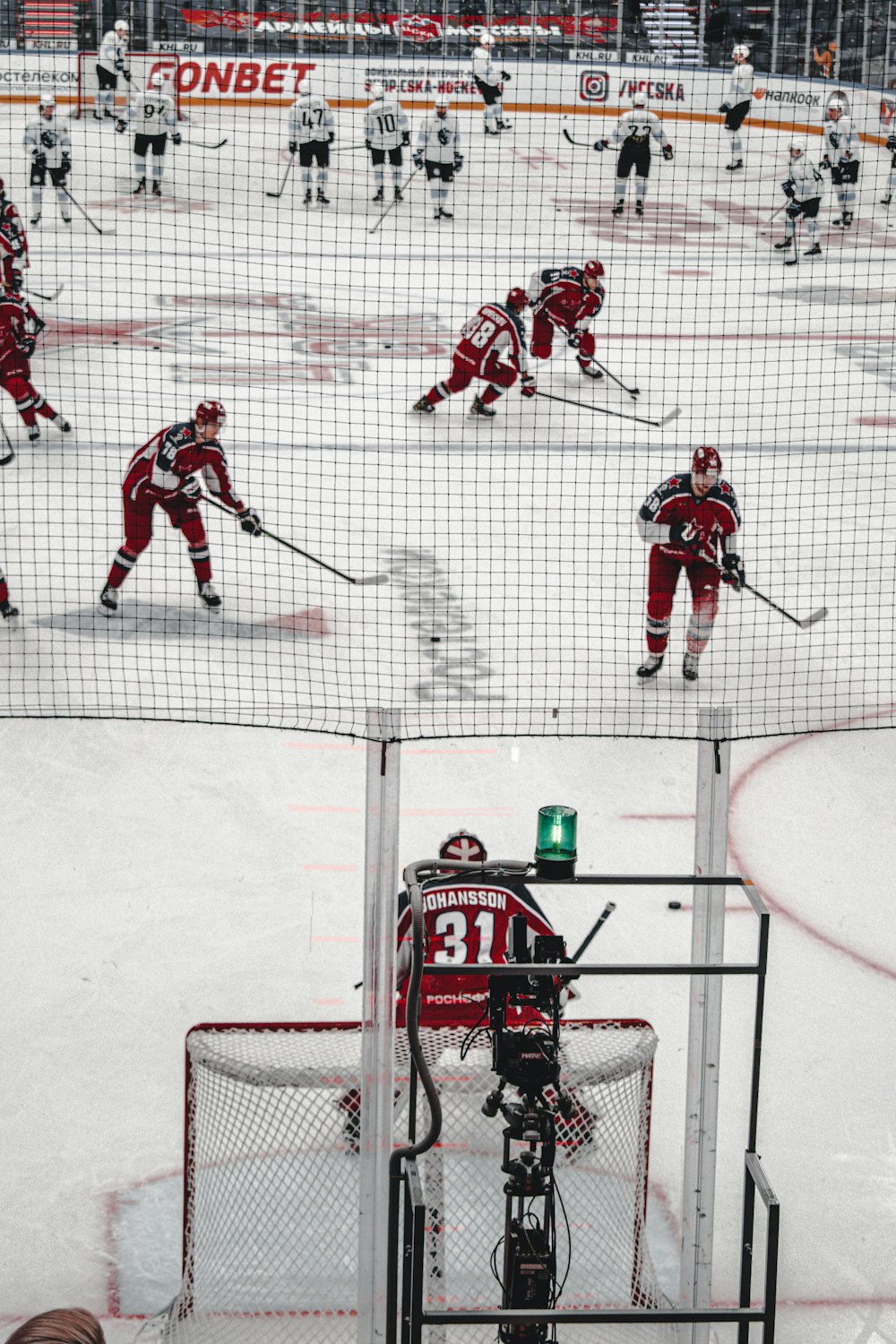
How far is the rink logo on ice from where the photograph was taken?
685 centimetres

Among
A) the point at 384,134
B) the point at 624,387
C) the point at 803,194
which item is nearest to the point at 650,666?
the point at 624,387

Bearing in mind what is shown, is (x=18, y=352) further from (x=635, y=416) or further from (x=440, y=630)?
(x=635, y=416)

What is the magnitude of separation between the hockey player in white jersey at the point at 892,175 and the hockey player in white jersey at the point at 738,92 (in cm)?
180

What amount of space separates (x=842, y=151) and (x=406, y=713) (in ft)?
40.0

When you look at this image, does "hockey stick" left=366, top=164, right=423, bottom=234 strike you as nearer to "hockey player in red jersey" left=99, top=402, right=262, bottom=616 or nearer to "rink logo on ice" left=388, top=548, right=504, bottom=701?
"rink logo on ice" left=388, top=548, right=504, bottom=701

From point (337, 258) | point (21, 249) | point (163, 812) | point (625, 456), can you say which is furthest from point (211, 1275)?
point (337, 258)

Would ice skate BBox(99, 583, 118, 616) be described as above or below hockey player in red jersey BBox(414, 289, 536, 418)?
below

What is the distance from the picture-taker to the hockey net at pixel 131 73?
61.6 feet

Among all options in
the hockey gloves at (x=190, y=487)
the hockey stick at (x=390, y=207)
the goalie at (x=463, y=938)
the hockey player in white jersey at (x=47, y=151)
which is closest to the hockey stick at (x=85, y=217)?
the hockey player in white jersey at (x=47, y=151)

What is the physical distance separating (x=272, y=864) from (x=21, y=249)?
20.3 ft

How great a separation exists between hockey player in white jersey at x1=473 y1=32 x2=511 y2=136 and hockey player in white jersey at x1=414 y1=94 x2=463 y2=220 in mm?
2135

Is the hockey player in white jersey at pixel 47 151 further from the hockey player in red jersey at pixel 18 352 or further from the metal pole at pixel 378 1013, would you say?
the metal pole at pixel 378 1013

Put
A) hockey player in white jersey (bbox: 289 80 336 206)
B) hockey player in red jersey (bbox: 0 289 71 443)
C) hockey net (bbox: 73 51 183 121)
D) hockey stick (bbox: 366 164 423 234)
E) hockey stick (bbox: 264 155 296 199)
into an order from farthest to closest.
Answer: hockey net (bbox: 73 51 183 121)
hockey stick (bbox: 264 155 296 199)
hockey player in white jersey (bbox: 289 80 336 206)
hockey stick (bbox: 366 164 423 234)
hockey player in red jersey (bbox: 0 289 71 443)

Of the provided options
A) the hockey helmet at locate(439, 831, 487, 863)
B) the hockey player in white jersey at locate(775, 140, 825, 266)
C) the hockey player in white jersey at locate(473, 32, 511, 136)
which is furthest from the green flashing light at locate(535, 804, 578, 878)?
the hockey player in white jersey at locate(473, 32, 511, 136)
